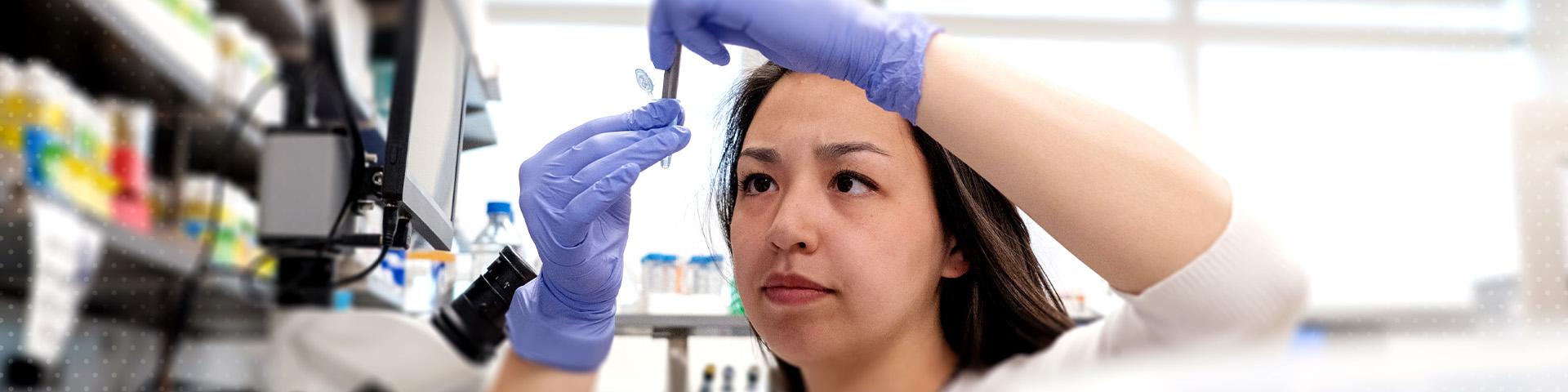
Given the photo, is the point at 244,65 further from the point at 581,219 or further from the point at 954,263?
the point at 954,263

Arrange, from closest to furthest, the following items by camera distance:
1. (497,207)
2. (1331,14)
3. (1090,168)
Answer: (1090,168)
(497,207)
(1331,14)

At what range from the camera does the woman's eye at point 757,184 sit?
129 centimetres

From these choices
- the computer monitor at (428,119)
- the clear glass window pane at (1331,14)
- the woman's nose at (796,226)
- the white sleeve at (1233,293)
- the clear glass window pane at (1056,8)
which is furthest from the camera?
the clear glass window pane at (1056,8)

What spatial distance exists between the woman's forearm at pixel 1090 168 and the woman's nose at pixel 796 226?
0.31 metres

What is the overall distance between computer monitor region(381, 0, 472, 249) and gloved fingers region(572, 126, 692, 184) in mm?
174

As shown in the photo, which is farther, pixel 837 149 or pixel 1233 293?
pixel 837 149

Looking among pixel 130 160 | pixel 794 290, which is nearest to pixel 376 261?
pixel 794 290

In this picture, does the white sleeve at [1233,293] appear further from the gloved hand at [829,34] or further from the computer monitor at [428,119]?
the computer monitor at [428,119]

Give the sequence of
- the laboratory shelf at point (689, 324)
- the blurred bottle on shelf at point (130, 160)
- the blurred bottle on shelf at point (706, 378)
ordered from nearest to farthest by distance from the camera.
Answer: the blurred bottle on shelf at point (130, 160), the laboratory shelf at point (689, 324), the blurred bottle on shelf at point (706, 378)

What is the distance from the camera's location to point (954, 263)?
4.36 ft

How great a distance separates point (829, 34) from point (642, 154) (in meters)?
0.40

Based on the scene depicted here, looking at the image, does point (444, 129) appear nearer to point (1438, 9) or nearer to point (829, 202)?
point (829, 202)

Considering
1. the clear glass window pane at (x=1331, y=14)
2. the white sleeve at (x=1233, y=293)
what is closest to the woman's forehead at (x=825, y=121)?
the white sleeve at (x=1233, y=293)

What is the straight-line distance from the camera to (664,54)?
1153 millimetres
